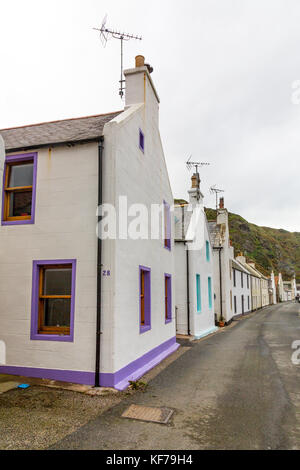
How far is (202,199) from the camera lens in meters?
21.6

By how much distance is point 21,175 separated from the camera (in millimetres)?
9000

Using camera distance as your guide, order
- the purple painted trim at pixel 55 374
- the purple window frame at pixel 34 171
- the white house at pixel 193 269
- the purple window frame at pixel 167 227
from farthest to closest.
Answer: the white house at pixel 193 269, the purple window frame at pixel 167 227, the purple window frame at pixel 34 171, the purple painted trim at pixel 55 374

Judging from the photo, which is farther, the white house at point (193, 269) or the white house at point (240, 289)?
the white house at point (240, 289)

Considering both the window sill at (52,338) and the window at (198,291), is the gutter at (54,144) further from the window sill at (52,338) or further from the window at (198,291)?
the window at (198,291)

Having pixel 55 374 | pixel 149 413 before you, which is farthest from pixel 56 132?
pixel 149 413

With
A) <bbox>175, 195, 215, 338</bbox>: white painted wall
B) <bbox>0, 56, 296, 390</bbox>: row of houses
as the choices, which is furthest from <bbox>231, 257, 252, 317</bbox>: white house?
<bbox>0, 56, 296, 390</bbox>: row of houses

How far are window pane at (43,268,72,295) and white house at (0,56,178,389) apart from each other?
0.08 ft

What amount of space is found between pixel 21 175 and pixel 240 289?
32.6 metres

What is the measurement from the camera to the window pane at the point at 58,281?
26.3 feet

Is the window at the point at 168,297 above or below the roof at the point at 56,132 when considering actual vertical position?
below

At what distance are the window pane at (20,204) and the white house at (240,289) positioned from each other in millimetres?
25735

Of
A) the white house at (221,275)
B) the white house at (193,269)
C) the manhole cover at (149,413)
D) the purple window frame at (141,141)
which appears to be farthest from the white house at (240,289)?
the manhole cover at (149,413)

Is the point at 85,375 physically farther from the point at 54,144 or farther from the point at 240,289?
the point at 240,289
